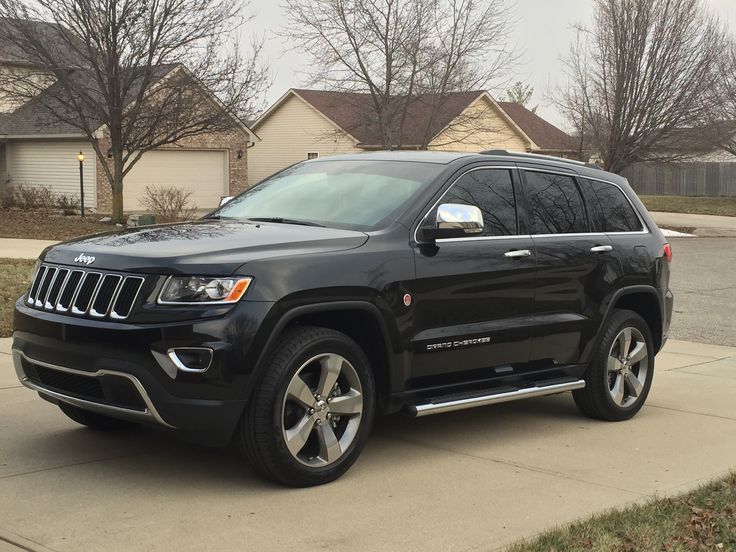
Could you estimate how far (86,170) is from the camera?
3566 cm

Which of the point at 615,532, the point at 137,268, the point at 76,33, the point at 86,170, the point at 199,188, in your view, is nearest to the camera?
the point at 615,532

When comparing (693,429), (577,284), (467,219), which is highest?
(467,219)

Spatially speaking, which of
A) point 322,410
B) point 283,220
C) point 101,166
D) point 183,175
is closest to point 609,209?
point 283,220

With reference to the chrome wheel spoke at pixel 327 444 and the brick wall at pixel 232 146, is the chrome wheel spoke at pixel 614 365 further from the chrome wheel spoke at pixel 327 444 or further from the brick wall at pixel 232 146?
the brick wall at pixel 232 146

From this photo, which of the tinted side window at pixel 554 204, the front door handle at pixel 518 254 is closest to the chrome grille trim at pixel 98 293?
the front door handle at pixel 518 254

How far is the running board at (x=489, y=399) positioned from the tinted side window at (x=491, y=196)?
985 mm

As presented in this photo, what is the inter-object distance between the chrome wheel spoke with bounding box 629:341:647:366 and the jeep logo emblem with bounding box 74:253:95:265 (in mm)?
3896

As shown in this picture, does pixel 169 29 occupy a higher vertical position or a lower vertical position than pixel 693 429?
higher

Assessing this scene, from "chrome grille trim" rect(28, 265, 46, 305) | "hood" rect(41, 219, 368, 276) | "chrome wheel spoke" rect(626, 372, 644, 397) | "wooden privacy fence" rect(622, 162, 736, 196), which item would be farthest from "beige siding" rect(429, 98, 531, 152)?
"chrome grille trim" rect(28, 265, 46, 305)

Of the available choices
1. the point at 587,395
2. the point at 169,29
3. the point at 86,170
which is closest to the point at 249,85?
the point at 169,29

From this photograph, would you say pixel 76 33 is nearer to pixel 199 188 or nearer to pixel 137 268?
pixel 199 188

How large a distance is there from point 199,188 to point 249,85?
11674 millimetres

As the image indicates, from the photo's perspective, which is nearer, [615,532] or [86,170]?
[615,532]

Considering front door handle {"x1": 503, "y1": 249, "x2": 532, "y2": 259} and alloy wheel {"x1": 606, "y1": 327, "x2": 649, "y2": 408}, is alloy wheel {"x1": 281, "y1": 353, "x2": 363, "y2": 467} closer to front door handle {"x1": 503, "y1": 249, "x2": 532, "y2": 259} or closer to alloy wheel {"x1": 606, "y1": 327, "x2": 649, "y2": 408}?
front door handle {"x1": 503, "y1": 249, "x2": 532, "y2": 259}
